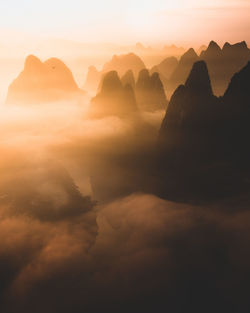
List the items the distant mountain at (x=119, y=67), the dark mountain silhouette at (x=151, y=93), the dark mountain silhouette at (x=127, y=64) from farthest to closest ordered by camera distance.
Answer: the dark mountain silhouette at (x=127, y=64) → the distant mountain at (x=119, y=67) → the dark mountain silhouette at (x=151, y=93)

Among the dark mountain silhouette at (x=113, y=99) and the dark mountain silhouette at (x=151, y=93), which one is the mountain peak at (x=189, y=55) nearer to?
the dark mountain silhouette at (x=151, y=93)

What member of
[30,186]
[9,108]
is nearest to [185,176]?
[30,186]

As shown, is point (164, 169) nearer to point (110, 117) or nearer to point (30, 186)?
point (30, 186)

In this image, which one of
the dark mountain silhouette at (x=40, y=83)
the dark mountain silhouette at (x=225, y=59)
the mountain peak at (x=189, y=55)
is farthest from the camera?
the mountain peak at (x=189, y=55)

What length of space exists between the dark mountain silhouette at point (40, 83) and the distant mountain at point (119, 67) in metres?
24.5

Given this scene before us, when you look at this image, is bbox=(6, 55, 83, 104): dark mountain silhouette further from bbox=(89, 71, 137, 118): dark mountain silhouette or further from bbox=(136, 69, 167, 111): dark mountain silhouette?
bbox=(136, 69, 167, 111): dark mountain silhouette

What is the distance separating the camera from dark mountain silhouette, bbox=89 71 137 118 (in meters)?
70.5

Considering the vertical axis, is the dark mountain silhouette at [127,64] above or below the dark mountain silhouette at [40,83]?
above

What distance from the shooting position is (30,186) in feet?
145

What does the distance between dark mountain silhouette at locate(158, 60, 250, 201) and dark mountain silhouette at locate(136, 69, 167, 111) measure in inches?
1591

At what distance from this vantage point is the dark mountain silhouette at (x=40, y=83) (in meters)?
91.8

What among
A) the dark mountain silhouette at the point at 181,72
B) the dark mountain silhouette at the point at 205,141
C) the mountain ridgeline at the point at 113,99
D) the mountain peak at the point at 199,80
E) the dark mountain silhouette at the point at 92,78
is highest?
the dark mountain silhouette at the point at 92,78

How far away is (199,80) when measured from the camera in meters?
41.2

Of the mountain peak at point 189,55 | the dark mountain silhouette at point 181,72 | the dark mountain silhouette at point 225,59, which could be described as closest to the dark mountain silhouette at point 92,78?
the dark mountain silhouette at point 181,72
